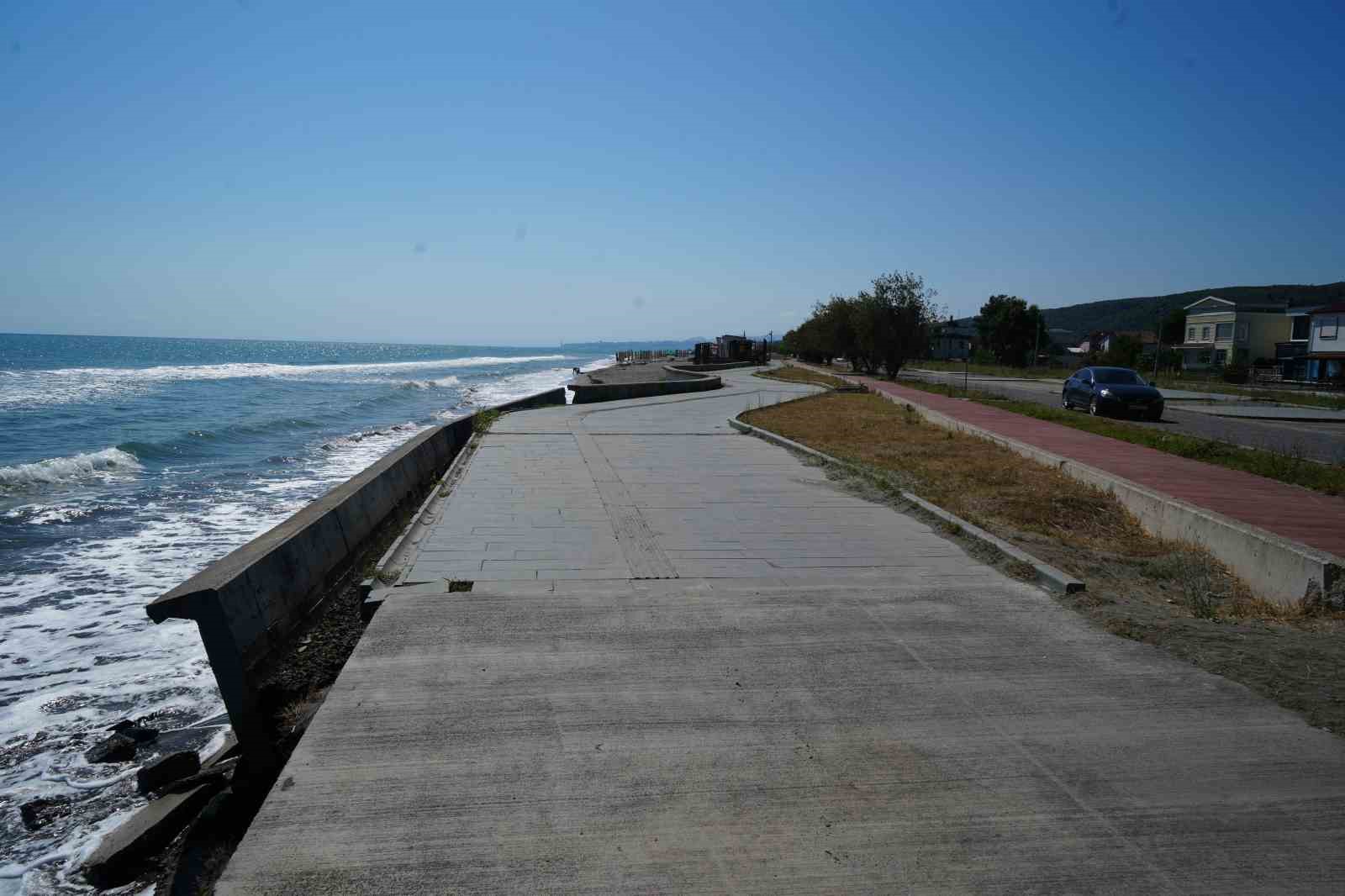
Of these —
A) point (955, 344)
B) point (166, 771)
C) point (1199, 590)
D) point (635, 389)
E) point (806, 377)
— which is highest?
point (955, 344)

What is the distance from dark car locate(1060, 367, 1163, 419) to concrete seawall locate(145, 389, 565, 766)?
65.2ft

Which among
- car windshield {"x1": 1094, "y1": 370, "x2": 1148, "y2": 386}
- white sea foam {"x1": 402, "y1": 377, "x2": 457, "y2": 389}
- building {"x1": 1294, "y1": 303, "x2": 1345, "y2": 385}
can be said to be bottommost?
white sea foam {"x1": 402, "y1": 377, "x2": 457, "y2": 389}

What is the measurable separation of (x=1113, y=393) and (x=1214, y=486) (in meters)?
13.5

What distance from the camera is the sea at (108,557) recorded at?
5.11 metres

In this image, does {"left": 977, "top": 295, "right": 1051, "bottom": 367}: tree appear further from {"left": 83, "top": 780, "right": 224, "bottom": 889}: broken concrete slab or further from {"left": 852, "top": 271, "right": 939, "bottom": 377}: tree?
{"left": 83, "top": 780, "right": 224, "bottom": 889}: broken concrete slab

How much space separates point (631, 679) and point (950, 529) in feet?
15.6

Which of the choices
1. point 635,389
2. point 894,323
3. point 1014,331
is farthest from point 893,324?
point 1014,331

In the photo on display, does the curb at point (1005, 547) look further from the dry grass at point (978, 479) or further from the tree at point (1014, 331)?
the tree at point (1014, 331)

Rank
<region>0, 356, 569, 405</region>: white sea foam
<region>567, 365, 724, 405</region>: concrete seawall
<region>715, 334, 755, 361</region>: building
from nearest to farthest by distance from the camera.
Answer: <region>567, 365, 724, 405</region>: concrete seawall → <region>0, 356, 569, 405</region>: white sea foam → <region>715, 334, 755, 361</region>: building

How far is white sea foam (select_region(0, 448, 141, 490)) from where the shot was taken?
16.5 m

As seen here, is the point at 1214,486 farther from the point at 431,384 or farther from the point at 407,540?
the point at 431,384

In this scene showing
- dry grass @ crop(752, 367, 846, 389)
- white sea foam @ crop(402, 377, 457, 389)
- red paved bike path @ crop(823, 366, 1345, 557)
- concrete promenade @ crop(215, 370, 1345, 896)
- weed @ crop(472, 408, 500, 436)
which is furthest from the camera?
white sea foam @ crop(402, 377, 457, 389)

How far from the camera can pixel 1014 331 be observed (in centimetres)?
10006

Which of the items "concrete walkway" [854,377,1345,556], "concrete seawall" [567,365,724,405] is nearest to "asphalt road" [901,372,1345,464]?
"concrete walkway" [854,377,1345,556]
